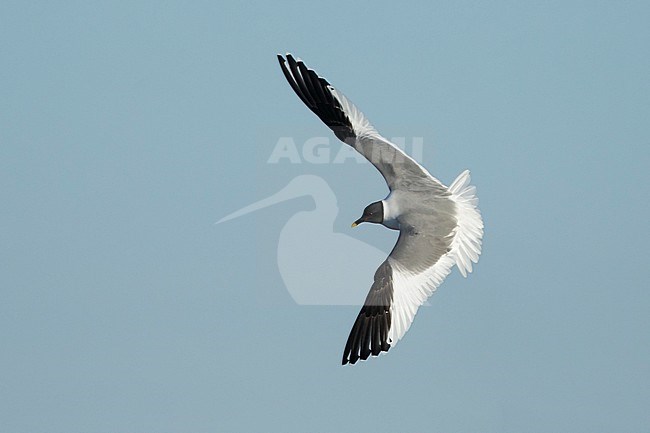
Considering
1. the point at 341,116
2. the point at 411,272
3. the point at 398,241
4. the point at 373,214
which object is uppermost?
the point at 341,116

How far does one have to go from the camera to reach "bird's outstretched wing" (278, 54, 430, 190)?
7.56m

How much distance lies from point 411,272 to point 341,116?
56.4 inches

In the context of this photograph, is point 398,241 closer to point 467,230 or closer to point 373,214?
point 373,214

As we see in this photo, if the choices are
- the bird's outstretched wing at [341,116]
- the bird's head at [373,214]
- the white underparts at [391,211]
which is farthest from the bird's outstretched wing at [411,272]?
the bird's outstretched wing at [341,116]

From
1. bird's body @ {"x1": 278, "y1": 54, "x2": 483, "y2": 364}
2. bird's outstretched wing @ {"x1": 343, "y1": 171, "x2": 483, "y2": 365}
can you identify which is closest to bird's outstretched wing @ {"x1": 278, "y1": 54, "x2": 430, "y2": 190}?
bird's body @ {"x1": 278, "y1": 54, "x2": 483, "y2": 364}

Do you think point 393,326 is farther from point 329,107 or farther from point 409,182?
point 329,107

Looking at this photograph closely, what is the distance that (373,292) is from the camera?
8070 millimetres

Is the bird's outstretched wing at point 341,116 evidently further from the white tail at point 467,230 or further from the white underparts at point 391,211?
the white tail at point 467,230

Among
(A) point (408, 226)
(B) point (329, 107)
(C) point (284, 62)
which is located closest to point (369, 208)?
(A) point (408, 226)

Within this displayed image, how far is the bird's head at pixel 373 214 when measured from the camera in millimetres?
7895

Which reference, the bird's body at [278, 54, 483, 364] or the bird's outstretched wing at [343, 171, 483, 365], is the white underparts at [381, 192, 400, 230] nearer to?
the bird's body at [278, 54, 483, 364]

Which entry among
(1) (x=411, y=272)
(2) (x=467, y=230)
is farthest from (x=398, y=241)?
(2) (x=467, y=230)

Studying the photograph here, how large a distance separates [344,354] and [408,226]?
3.92 feet

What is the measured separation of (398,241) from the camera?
7992mm
